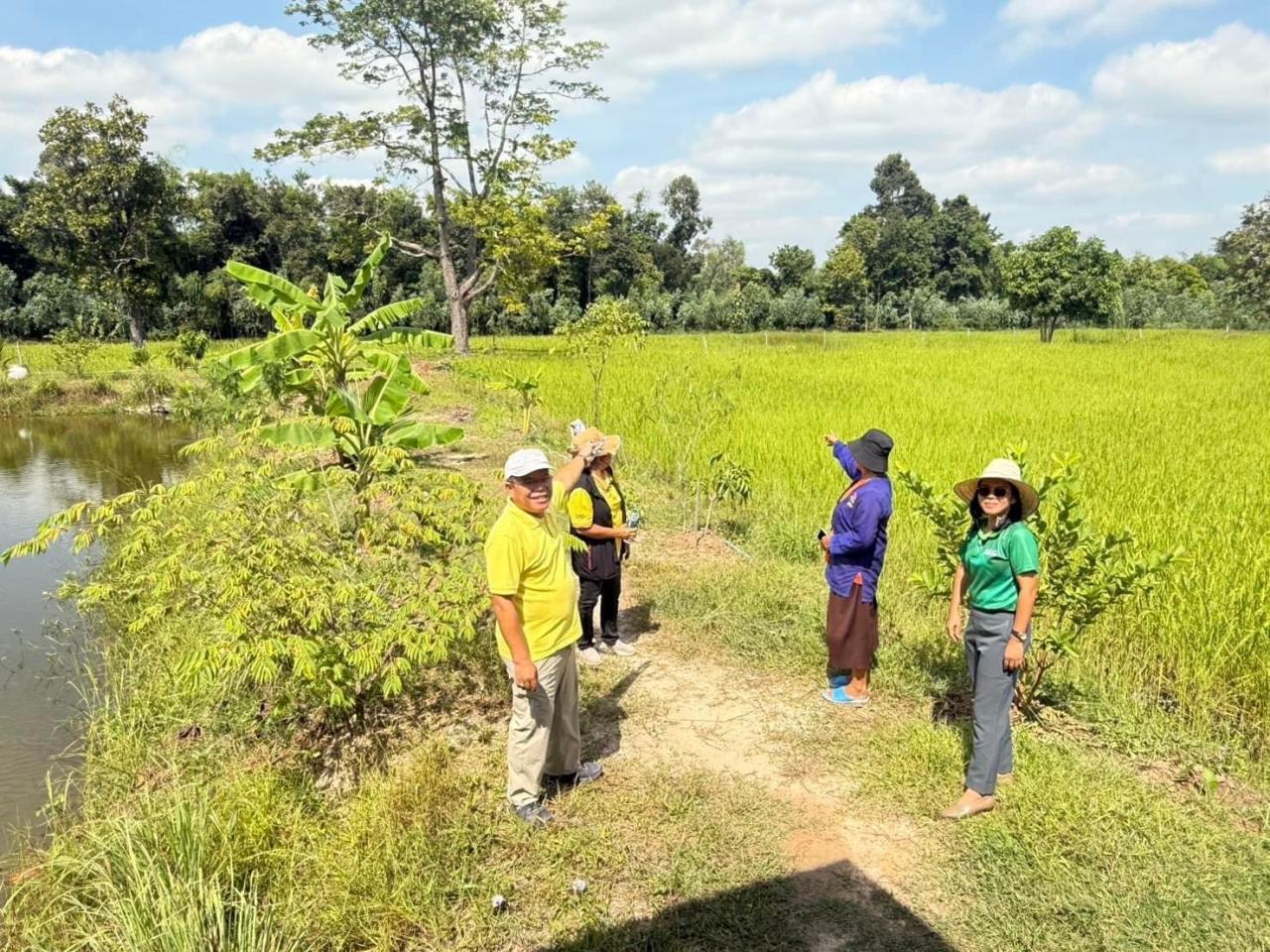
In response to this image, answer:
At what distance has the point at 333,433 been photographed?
16.2 ft

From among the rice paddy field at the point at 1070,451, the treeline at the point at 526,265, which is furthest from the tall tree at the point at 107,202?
the rice paddy field at the point at 1070,451

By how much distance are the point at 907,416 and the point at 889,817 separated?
328 inches

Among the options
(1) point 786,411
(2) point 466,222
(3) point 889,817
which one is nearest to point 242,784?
(3) point 889,817

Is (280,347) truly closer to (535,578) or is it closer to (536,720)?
(535,578)

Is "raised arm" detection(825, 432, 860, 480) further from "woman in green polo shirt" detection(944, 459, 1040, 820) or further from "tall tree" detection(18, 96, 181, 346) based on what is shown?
"tall tree" detection(18, 96, 181, 346)

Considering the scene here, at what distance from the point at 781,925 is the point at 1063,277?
1115 inches

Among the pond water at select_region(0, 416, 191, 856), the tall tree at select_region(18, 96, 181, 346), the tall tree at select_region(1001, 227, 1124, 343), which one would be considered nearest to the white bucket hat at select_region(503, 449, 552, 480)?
the pond water at select_region(0, 416, 191, 856)

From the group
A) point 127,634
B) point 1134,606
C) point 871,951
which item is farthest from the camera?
point 127,634

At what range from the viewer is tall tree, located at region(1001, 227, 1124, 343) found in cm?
2572

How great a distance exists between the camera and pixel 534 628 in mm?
2980

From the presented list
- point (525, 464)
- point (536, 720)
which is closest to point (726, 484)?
point (536, 720)

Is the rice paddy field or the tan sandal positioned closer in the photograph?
the tan sandal

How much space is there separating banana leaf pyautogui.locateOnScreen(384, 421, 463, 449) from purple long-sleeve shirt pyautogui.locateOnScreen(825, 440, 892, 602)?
2.69m

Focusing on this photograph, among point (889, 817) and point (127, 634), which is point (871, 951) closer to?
point (889, 817)
